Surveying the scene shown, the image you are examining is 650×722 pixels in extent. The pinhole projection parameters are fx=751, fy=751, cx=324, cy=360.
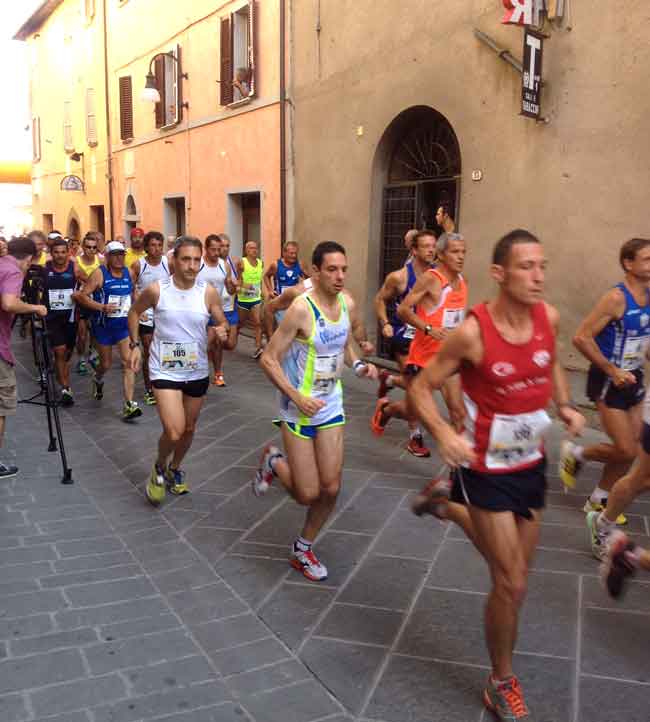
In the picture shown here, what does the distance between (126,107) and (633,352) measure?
18.0 meters

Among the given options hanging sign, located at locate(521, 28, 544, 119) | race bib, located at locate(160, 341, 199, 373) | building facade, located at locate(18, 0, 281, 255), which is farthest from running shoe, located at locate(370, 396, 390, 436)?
building facade, located at locate(18, 0, 281, 255)

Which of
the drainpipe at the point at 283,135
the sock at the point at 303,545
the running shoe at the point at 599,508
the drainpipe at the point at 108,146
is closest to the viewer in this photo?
the sock at the point at 303,545

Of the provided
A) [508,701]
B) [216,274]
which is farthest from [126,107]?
[508,701]

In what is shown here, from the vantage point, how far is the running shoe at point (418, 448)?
6.10 m

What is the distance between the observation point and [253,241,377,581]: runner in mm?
3834

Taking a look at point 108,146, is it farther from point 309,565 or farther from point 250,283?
point 309,565

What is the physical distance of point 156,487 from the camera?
4988mm

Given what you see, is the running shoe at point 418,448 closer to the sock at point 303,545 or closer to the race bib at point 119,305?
the sock at point 303,545

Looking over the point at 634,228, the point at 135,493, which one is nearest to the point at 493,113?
the point at 634,228

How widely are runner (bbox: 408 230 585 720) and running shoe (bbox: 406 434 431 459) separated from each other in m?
3.32

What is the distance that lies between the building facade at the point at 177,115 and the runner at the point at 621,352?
9.17 m

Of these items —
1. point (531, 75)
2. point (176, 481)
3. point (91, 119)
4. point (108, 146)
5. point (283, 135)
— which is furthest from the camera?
point (91, 119)

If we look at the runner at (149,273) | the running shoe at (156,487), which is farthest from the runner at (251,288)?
the running shoe at (156,487)

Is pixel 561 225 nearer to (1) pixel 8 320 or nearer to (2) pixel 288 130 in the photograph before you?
(1) pixel 8 320
